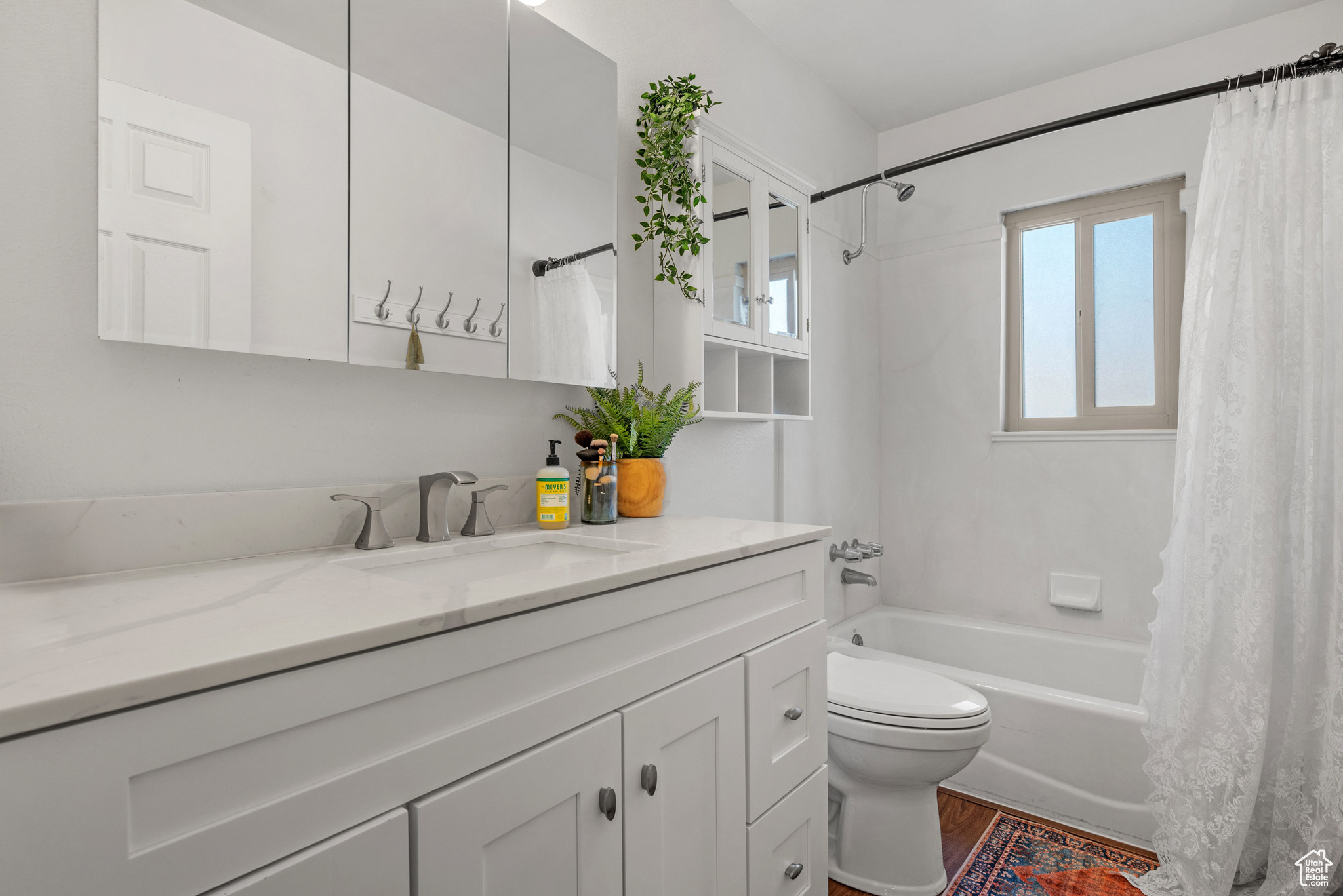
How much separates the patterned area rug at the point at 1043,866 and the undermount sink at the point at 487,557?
131cm

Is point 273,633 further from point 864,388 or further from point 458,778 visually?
point 864,388

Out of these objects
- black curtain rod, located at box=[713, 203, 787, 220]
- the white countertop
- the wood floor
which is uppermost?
black curtain rod, located at box=[713, 203, 787, 220]

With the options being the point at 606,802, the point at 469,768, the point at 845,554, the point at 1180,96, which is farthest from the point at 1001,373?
the point at 469,768

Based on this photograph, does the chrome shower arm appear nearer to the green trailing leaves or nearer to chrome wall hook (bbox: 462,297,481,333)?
the green trailing leaves

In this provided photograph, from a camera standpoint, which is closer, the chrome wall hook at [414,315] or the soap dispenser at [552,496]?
the chrome wall hook at [414,315]

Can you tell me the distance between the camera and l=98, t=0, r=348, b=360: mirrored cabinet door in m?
0.92

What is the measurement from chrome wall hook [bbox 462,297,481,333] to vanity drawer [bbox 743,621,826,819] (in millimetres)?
792

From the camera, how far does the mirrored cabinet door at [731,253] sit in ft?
5.73

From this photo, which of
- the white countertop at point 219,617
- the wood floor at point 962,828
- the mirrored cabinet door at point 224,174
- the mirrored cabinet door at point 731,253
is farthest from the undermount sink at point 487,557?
the wood floor at point 962,828

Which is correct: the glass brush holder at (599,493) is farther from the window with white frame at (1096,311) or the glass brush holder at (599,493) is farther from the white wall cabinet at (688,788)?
the window with white frame at (1096,311)

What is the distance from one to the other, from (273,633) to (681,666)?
0.56 metres

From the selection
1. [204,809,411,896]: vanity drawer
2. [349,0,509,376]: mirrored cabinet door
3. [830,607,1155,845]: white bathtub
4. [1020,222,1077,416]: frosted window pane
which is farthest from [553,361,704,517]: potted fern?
[1020,222,1077,416]: frosted window pane

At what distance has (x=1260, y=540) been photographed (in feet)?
5.17

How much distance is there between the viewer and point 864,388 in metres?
2.90
